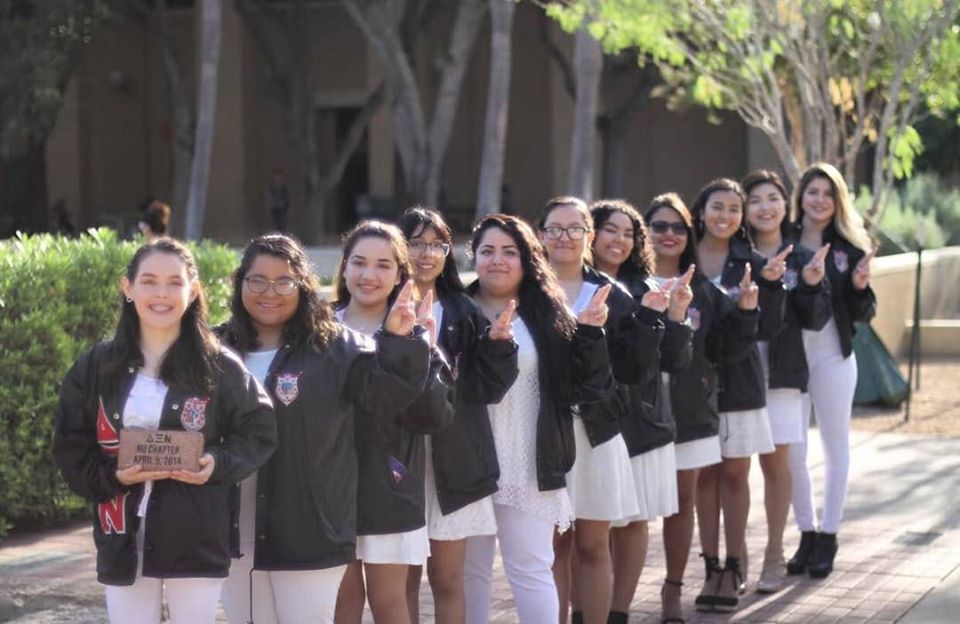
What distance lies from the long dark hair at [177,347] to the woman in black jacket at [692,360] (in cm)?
249

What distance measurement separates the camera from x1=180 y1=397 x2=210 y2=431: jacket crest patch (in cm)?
453

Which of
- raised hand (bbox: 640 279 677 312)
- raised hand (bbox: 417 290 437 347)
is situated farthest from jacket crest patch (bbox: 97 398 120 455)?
raised hand (bbox: 640 279 677 312)

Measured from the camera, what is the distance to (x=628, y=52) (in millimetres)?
27438

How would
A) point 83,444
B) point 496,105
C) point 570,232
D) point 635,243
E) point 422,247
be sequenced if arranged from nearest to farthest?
1. point 83,444
2. point 422,247
3. point 570,232
4. point 635,243
5. point 496,105

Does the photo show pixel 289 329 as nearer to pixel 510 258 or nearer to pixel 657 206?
pixel 510 258

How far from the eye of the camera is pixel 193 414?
14.9 ft

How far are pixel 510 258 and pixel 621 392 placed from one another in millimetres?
768

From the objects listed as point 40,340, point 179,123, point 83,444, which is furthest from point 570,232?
point 179,123

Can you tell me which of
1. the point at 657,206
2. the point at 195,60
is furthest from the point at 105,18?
the point at 657,206

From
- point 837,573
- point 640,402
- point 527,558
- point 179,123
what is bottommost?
point 837,573

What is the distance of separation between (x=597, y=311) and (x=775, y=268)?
1.73 meters

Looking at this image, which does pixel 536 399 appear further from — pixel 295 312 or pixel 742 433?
pixel 742 433

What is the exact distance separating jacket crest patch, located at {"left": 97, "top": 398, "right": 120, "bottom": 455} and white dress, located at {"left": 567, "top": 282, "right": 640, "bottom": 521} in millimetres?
1871

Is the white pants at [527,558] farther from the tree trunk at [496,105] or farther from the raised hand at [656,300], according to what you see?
the tree trunk at [496,105]
